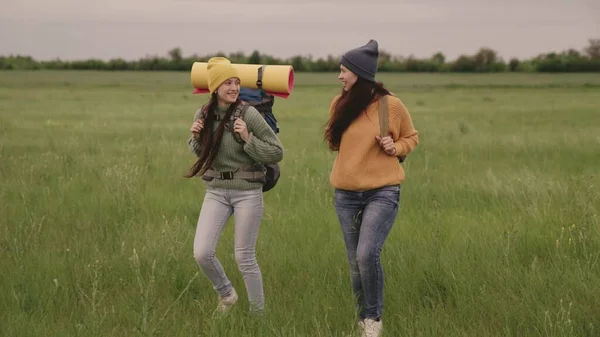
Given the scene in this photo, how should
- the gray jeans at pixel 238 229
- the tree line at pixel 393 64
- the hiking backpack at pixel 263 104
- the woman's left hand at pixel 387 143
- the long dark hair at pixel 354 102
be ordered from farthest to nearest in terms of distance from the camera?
the tree line at pixel 393 64 → the hiking backpack at pixel 263 104 → the gray jeans at pixel 238 229 → the long dark hair at pixel 354 102 → the woman's left hand at pixel 387 143

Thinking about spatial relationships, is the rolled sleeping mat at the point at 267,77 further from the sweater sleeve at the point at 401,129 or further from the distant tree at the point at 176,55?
the distant tree at the point at 176,55

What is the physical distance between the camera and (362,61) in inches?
170

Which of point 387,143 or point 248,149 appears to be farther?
point 248,149

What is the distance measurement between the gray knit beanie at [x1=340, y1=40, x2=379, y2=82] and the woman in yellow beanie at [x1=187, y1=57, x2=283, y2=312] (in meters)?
0.64

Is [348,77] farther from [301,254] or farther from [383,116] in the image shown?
[301,254]

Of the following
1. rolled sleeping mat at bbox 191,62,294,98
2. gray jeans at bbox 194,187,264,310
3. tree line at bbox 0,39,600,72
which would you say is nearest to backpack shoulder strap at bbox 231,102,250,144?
rolled sleeping mat at bbox 191,62,294,98

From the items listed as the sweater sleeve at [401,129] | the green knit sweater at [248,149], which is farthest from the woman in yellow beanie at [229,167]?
the sweater sleeve at [401,129]

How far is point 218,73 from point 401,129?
1.17 meters

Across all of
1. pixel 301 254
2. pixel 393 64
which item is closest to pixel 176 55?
pixel 393 64

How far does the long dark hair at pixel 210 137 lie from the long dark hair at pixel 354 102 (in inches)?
25.9

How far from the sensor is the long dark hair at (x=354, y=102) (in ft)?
14.3

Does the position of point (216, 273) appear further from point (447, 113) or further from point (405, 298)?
point (447, 113)

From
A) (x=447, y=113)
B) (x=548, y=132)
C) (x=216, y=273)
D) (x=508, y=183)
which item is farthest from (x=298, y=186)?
(x=447, y=113)

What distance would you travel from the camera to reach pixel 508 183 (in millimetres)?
8797
